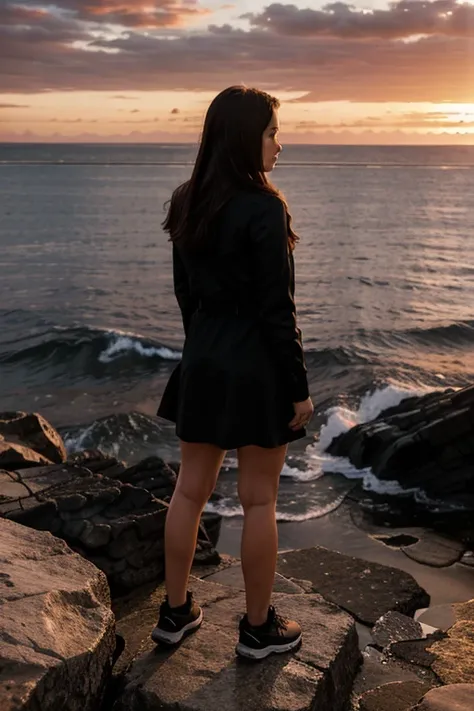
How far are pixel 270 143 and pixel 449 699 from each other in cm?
233

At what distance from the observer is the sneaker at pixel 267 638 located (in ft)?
11.5

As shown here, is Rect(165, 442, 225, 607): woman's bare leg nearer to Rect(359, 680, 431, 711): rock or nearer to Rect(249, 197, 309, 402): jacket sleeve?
Rect(249, 197, 309, 402): jacket sleeve

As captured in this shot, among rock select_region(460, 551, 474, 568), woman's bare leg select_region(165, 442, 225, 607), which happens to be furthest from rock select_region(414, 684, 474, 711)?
rock select_region(460, 551, 474, 568)

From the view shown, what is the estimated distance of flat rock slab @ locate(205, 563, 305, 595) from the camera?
16.5 ft

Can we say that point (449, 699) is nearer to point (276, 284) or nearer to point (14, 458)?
point (276, 284)

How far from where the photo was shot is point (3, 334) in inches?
824

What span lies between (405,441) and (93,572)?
6.95 meters

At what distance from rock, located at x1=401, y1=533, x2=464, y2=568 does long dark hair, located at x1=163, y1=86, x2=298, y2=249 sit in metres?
5.03

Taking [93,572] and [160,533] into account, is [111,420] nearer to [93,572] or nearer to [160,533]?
[160,533]

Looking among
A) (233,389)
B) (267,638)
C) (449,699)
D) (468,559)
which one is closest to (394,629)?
(449,699)

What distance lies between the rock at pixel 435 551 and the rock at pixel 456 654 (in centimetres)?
215

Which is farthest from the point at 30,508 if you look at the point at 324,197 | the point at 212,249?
the point at 324,197

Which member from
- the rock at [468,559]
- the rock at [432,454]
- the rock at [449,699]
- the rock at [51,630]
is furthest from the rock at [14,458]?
the rock at [432,454]

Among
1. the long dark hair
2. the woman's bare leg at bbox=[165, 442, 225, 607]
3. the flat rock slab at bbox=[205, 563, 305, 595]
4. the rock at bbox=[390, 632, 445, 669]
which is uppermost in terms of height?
the long dark hair
